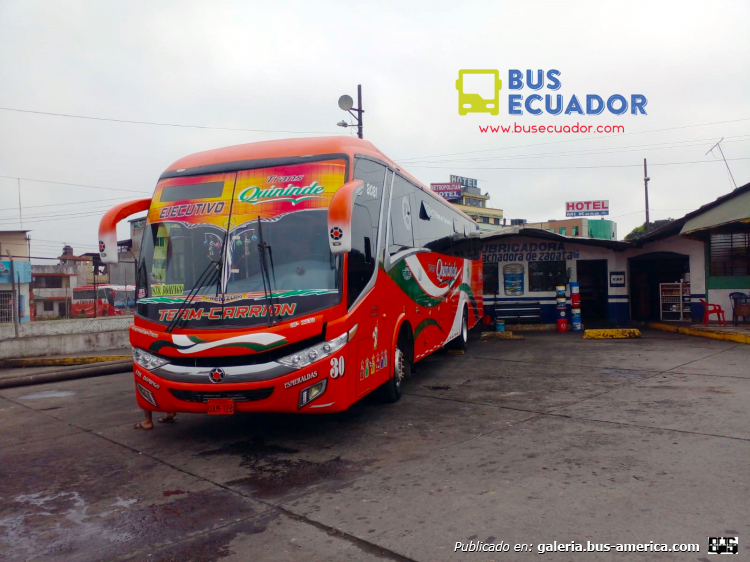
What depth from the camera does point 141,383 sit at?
6465 mm

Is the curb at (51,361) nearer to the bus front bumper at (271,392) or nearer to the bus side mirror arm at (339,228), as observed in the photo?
the bus front bumper at (271,392)

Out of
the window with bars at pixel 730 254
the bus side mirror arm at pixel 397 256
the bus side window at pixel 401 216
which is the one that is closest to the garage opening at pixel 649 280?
the window with bars at pixel 730 254

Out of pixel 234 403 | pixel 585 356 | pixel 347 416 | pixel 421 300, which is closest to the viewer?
pixel 234 403

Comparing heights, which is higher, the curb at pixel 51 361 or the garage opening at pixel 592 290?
the garage opening at pixel 592 290

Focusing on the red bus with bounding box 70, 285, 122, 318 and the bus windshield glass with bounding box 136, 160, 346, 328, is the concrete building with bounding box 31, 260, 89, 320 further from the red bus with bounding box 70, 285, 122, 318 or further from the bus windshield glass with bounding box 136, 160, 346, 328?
the bus windshield glass with bounding box 136, 160, 346, 328

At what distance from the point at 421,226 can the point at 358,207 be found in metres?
3.26

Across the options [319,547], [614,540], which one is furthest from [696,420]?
[319,547]

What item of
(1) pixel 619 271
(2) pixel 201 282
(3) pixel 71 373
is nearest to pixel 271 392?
(2) pixel 201 282

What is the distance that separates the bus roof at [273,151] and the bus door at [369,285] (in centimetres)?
24

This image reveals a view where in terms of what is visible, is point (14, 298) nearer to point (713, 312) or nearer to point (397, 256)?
point (397, 256)

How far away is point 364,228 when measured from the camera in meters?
7.08

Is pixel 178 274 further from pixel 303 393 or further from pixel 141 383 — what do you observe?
pixel 303 393

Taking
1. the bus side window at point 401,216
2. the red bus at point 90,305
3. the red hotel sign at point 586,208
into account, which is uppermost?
the red hotel sign at point 586,208

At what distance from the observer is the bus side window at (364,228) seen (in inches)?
258
